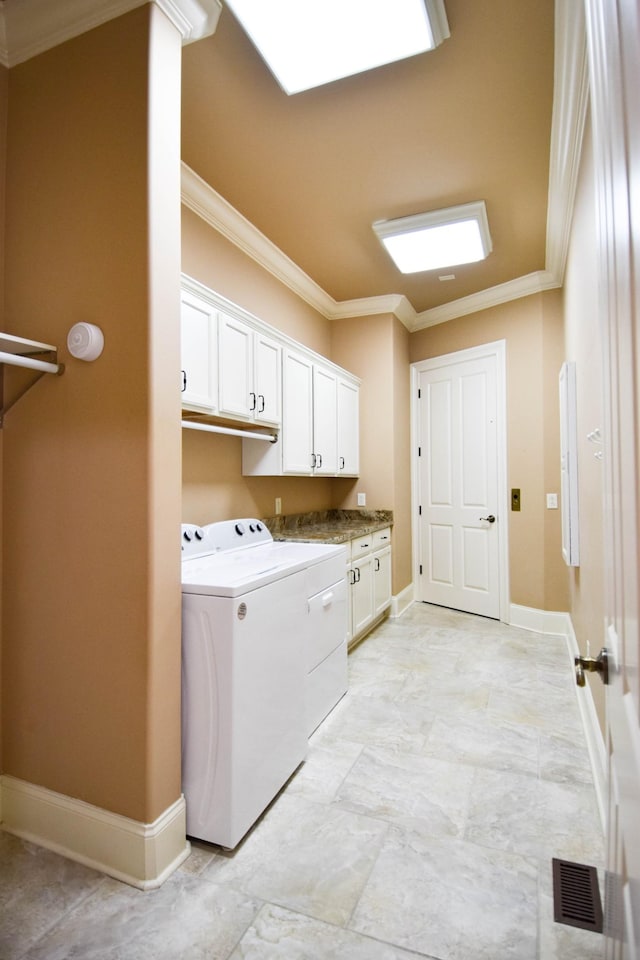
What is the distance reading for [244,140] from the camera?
2344 millimetres

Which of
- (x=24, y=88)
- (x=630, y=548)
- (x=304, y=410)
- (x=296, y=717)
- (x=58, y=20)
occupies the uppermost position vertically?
(x=58, y=20)

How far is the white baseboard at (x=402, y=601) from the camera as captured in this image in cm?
439

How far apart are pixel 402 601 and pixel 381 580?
0.68m

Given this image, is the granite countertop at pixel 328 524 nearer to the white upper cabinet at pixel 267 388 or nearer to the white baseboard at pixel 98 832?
the white upper cabinet at pixel 267 388

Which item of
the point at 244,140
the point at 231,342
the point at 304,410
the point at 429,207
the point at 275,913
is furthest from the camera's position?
the point at 304,410

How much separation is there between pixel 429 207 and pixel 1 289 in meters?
2.41

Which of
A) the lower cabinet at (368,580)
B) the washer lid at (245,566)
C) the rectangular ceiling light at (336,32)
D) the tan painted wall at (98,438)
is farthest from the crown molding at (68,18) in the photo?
the lower cabinet at (368,580)

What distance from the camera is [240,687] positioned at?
169 cm

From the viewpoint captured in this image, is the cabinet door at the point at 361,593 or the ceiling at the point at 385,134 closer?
the ceiling at the point at 385,134

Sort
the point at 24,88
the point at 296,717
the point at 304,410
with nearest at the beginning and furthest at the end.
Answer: the point at 24,88 < the point at 296,717 < the point at 304,410

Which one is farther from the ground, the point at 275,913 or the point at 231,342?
the point at 231,342

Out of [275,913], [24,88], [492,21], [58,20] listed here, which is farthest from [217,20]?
[275,913]

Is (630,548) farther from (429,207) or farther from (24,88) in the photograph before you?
(429,207)

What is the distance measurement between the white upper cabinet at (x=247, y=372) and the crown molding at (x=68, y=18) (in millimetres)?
1097
